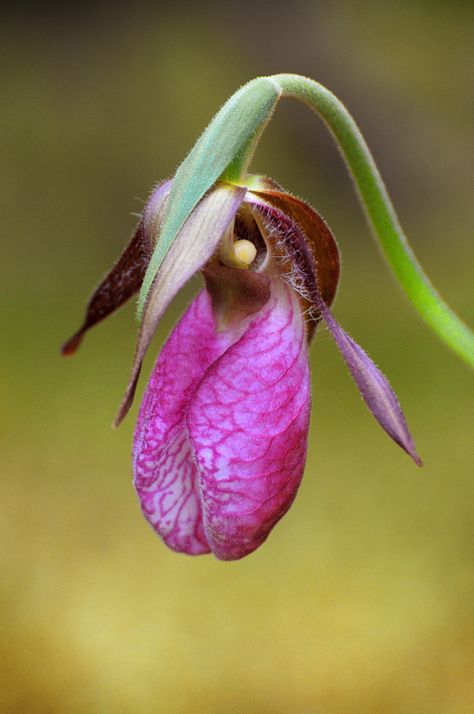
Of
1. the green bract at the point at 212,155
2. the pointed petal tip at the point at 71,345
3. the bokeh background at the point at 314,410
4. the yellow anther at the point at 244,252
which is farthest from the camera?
the bokeh background at the point at 314,410

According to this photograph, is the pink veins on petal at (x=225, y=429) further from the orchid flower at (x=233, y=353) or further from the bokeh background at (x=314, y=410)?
the bokeh background at (x=314, y=410)

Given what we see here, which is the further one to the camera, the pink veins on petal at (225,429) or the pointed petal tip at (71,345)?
the pointed petal tip at (71,345)

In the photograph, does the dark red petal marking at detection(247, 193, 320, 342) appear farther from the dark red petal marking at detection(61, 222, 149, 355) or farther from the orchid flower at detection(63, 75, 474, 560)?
the dark red petal marking at detection(61, 222, 149, 355)

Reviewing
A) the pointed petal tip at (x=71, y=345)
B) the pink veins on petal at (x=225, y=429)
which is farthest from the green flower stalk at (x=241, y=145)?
the pointed petal tip at (x=71, y=345)

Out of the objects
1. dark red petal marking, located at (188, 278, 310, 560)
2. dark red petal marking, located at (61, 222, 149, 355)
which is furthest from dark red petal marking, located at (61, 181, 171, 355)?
dark red petal marking, located at (188, 278, 310, 560)

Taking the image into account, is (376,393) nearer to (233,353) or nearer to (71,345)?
(233,353)

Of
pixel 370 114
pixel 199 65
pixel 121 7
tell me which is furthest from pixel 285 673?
pixel 121 7

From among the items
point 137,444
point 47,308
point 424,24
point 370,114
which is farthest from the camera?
point 424,24

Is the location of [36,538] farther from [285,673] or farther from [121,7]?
[121,7]

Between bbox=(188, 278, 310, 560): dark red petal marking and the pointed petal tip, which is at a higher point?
bbox=(188, 278, 310, 560): dark red petal marking
